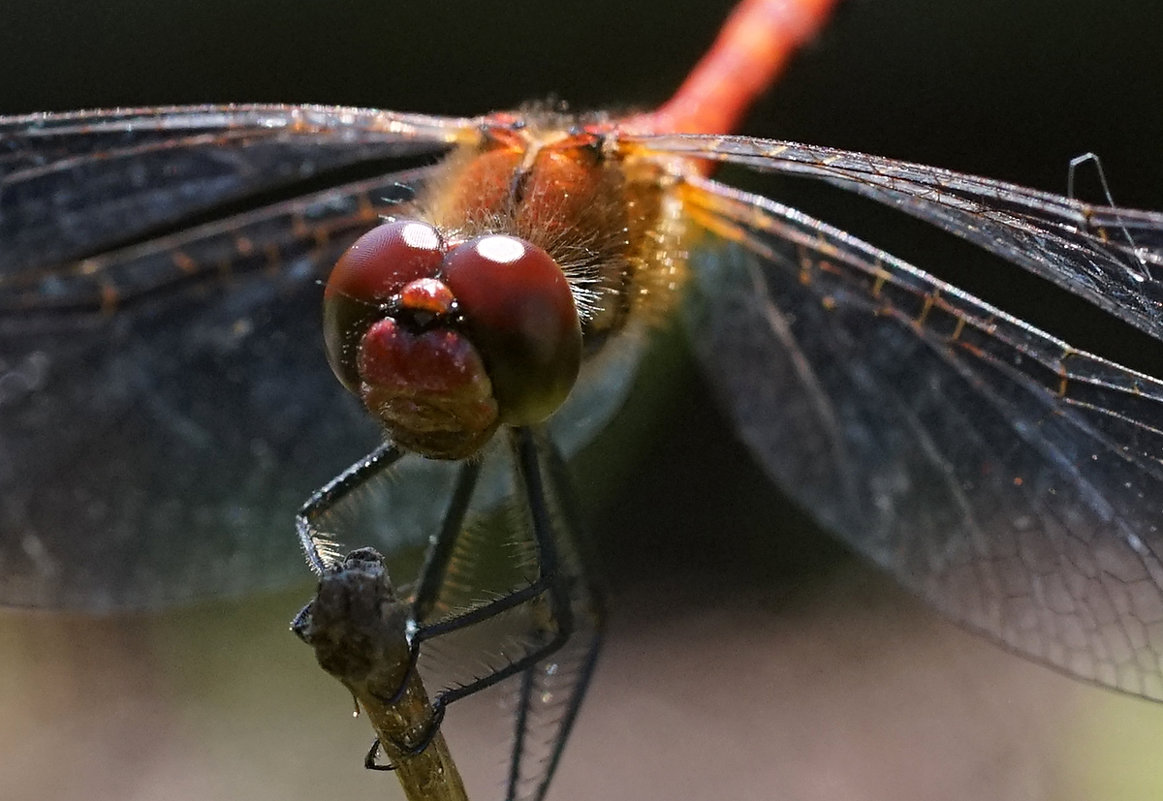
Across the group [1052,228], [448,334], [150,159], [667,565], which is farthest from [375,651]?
[667,565]

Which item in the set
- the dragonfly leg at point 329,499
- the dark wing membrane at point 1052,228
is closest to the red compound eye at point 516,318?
the dragonfly leg at point 329,499

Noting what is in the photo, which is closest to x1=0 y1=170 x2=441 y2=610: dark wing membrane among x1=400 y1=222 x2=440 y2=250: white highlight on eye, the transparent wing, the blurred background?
the transparent wing

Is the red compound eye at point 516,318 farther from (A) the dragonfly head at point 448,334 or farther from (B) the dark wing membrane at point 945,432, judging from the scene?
(B) the dark wing membrane at point 945,432

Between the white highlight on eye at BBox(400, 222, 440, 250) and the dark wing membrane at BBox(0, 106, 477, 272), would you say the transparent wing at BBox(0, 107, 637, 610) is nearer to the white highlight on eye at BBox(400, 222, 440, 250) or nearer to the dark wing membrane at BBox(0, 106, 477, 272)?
the dark wing membrane at BBox(0, 106, 477, 272)

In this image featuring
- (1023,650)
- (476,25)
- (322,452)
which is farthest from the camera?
(476,25)

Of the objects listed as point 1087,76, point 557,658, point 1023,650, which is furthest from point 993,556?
point 1087,76

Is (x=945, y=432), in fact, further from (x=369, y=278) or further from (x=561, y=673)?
(x=369, y=278)

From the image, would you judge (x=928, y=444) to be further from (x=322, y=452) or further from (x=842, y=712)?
(x=842, y=712)
